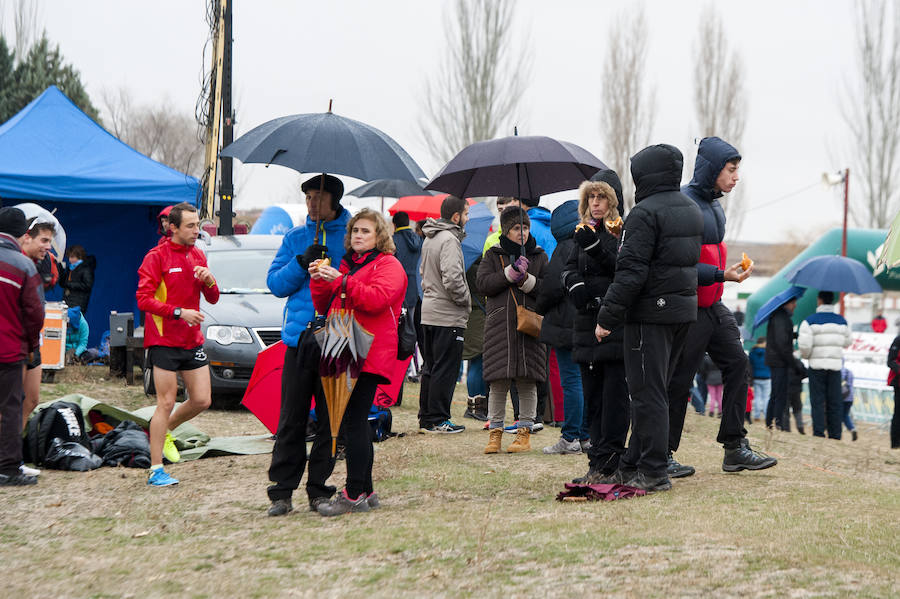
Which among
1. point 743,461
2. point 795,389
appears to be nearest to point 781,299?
point 795,389

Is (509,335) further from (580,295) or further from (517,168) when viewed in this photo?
(580,295)

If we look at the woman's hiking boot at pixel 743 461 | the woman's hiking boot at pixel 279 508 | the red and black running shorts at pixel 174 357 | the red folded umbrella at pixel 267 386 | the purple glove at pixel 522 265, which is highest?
the purple glove at pixel 522 265

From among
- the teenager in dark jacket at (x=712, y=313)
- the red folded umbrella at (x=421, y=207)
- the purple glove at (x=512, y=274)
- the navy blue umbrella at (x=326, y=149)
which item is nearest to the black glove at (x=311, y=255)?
the navy blue umbrella at (x=326, y=149)

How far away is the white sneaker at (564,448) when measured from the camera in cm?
803

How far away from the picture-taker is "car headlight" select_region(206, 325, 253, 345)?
35.6 ft

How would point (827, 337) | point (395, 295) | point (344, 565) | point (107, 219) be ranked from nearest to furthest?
point (344, 565), point (395, 295), point (827, 337), point (107, 219)

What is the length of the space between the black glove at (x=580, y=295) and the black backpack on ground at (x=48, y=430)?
4.04 metres

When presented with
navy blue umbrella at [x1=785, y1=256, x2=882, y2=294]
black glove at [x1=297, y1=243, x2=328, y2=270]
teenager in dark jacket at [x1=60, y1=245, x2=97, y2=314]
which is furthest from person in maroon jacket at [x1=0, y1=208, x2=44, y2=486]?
navy blue umbrella at [x1=785, y1=256, x2=882, y2=294]

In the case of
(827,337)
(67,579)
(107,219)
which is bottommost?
(67,579)

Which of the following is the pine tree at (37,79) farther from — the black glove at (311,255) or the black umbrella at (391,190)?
the black glove at (311,255)

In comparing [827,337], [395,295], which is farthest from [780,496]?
[827,337]

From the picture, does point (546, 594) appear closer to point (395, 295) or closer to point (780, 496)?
point (395, 295)

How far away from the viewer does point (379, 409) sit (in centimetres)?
891

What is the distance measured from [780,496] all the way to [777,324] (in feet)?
26.7
